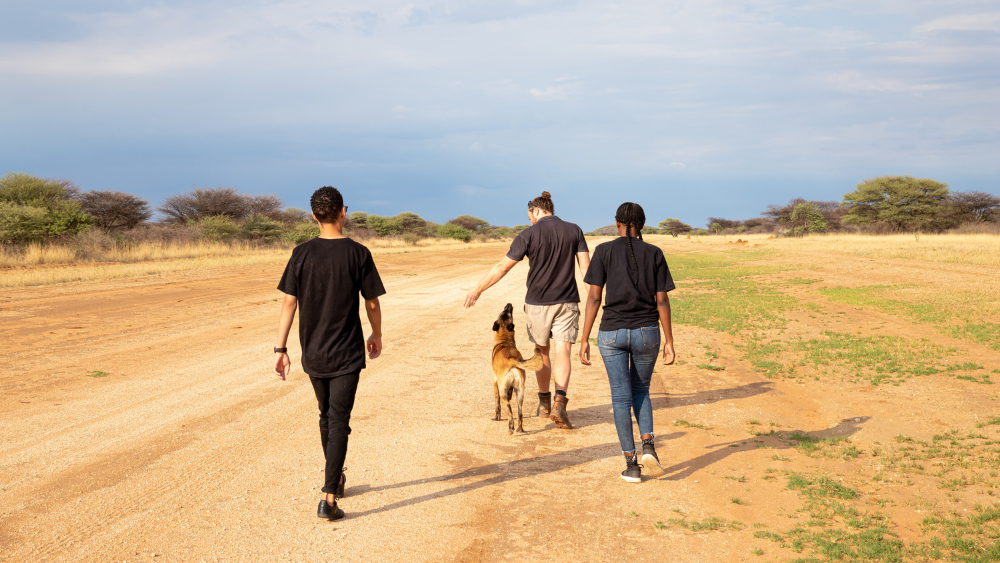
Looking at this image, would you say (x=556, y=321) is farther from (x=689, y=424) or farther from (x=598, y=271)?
(x=689, y=424)

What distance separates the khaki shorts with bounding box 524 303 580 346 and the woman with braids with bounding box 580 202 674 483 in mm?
1058

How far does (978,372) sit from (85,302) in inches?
A: 668

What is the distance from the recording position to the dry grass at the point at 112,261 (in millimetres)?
19141

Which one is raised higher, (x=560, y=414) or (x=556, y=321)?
(x=556, y=321)

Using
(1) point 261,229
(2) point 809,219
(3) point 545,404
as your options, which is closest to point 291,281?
(3) point 545,404

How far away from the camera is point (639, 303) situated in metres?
4.53

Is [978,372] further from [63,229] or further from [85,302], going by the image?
[63,229]

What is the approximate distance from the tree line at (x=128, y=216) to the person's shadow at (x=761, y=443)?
28255mm

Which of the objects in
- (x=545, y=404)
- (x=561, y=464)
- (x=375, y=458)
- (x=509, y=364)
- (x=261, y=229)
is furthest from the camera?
(x=261, y=229)

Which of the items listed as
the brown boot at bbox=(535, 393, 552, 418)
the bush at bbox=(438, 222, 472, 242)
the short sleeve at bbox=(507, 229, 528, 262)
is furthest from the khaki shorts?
the bush at bbox=(438, 222, 472, 242)

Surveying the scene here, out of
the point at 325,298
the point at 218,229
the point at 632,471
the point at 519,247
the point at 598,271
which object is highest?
the point at 218,229

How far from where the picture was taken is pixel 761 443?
555 centimetres

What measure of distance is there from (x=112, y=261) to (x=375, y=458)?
24682 millimetres

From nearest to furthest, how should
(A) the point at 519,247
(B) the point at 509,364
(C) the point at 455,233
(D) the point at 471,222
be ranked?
(B) the point at 509,364 < (A) the point at 519,247 < (C) the point at 455,233 < (D) the point at 471,222
